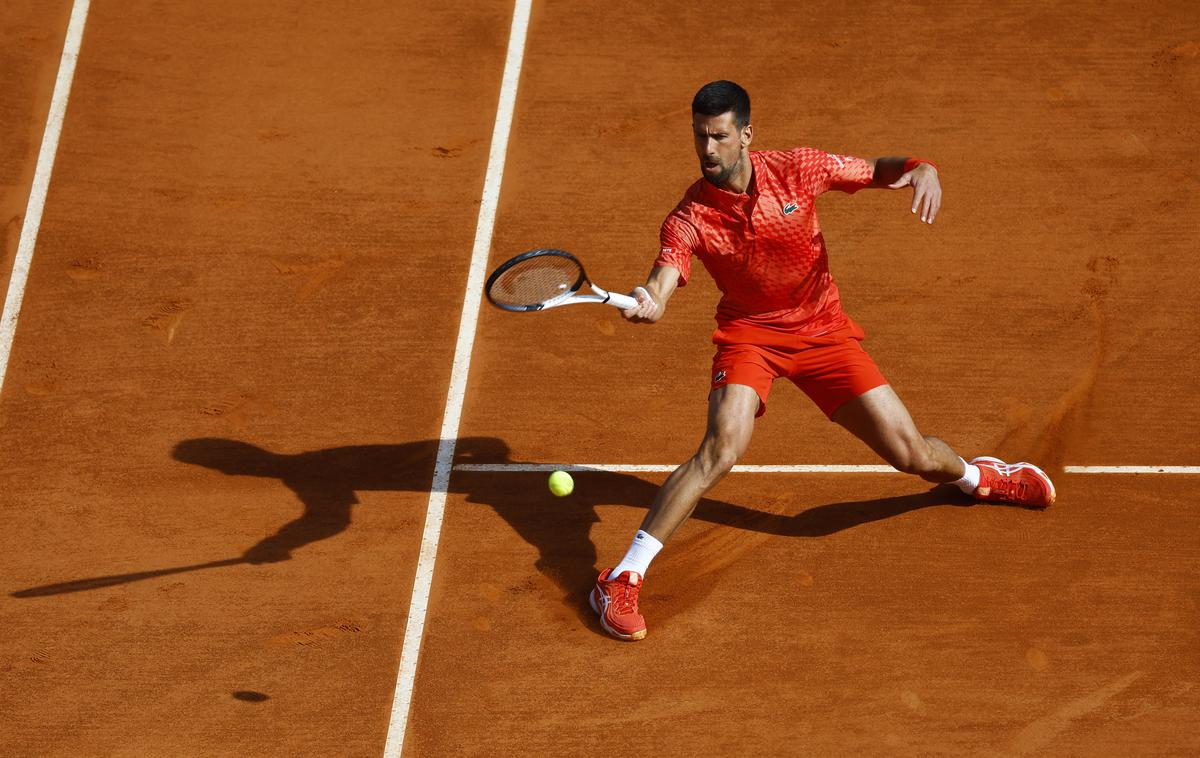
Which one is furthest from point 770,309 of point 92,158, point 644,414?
point 92,158

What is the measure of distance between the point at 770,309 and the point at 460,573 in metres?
1.94

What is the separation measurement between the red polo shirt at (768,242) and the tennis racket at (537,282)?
1.35 ft

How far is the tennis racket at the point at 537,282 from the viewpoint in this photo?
5426 millimetres

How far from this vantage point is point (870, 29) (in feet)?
28.8

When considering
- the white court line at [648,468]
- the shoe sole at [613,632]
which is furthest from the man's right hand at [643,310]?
the white court line at [648,468]

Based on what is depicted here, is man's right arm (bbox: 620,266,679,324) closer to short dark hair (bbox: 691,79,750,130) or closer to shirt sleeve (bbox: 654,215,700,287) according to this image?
shirt sleeve (bbox: 654,215,700,287)

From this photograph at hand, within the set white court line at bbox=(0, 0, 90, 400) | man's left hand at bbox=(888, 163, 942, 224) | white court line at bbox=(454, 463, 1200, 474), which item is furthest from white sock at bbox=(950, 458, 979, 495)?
white court line at bbox=(0, 0, 90, 400)

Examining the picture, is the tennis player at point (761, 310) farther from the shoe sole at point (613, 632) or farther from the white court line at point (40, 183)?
the white court line at point (40, 183)

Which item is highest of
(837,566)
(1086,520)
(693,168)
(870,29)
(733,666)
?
(870,29)

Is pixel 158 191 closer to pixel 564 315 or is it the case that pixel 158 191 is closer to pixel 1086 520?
pixel 564 315

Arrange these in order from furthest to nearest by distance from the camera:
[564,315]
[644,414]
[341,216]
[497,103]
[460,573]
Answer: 1. [497,103]
2. [341,216]
3. [564,315]
4. [644,414]
5. [460,573]

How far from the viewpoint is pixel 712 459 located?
226 inches

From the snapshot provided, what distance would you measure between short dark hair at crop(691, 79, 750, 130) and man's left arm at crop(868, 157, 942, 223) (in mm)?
735

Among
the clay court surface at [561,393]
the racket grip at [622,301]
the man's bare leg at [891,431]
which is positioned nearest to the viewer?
the racket grip at [622,301]
